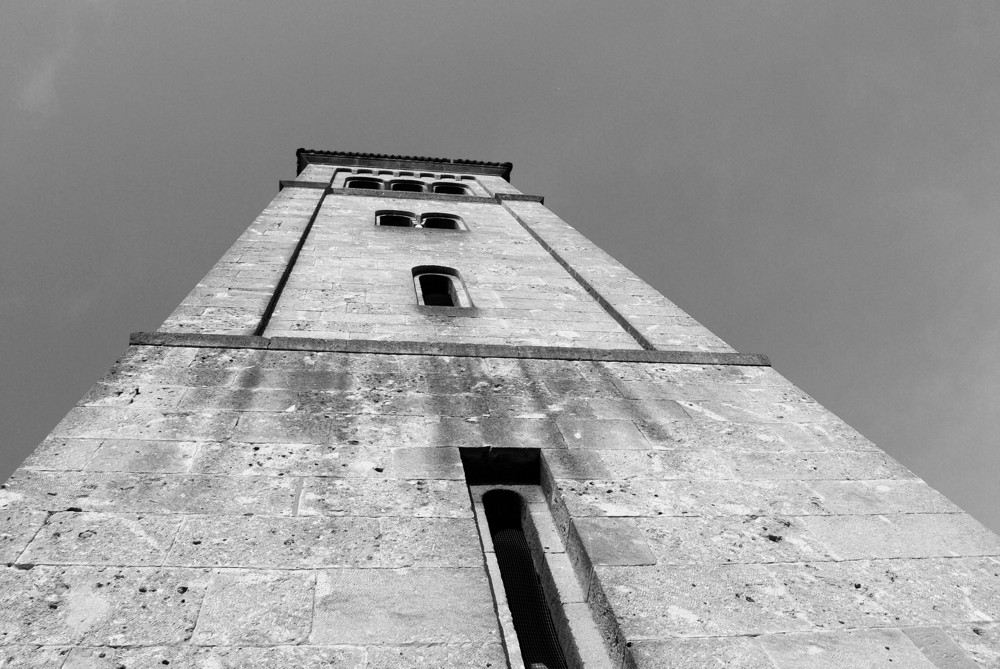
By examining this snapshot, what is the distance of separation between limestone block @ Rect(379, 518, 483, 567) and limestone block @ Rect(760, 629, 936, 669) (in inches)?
69.0

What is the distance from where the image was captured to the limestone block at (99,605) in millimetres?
3387

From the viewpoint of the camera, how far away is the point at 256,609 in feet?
11.9

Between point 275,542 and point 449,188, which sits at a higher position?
point 449,188

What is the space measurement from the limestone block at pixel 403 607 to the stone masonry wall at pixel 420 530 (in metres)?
0.01

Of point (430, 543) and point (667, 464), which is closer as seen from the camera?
point (430, 543)

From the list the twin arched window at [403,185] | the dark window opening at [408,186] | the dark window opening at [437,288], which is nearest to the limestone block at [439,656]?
the dark window opening at [437,288]

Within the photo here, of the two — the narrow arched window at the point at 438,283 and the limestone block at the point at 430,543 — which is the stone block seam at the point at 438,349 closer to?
the limestone block at the point at 430,543

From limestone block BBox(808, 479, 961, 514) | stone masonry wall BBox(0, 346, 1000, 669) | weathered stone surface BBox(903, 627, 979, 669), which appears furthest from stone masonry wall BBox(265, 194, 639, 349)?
weathered stone surface BBox(903, 627, 979, 669)

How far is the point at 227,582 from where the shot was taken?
12.4 feet

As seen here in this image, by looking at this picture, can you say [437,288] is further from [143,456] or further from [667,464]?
[143,456]

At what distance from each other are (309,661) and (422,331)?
195 inches

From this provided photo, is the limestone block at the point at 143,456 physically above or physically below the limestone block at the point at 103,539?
above

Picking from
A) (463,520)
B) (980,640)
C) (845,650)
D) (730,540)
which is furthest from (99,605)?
(980,640)

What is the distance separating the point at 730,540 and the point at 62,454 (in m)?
4.52
